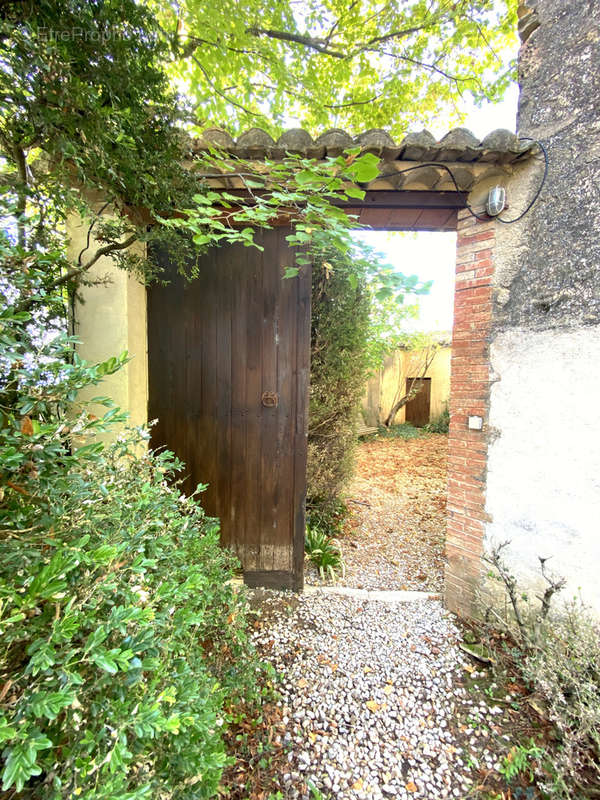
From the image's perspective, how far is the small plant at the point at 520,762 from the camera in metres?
1.46

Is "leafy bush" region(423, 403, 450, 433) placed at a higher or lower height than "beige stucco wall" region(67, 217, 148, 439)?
lower

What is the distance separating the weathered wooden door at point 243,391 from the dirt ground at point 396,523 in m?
0.87

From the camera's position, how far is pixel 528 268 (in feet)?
6.82

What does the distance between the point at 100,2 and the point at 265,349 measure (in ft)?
6.00

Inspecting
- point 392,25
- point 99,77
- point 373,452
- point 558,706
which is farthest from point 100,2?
point 373,452

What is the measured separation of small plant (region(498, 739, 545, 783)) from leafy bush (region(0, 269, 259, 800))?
58.9 inches

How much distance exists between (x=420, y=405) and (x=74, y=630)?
10.2m

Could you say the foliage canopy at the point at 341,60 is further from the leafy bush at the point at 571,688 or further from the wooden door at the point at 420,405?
the wooden door at the point at 420,405

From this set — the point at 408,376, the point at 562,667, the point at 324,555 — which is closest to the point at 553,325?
the point at 562,667

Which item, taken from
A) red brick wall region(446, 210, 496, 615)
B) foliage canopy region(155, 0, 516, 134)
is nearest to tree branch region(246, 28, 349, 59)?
foliage canopy region(155, 0, 516, 134)

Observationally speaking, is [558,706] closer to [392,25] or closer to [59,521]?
[59,521]

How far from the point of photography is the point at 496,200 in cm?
210

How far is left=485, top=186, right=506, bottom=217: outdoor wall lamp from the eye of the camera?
6.86 ft

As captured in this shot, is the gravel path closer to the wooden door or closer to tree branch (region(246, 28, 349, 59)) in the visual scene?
tree branch (region(246, 28, 349, 59))
